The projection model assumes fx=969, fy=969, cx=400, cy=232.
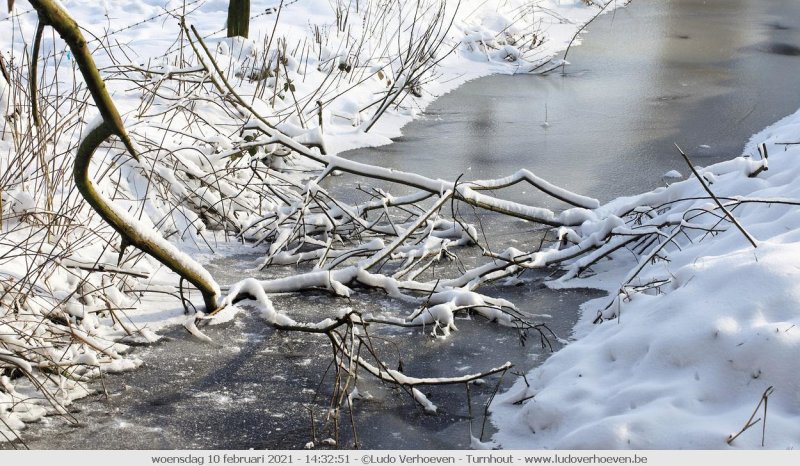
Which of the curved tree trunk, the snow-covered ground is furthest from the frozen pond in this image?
the curved tree trunk

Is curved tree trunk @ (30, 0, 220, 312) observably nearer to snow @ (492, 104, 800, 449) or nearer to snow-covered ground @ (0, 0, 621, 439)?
snow-covered ground @ (0, 0, 621, 439)

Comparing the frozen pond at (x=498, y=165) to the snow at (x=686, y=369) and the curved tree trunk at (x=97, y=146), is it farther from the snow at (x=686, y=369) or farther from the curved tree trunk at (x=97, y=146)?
the curved tree trunk at (x=97, y=146)

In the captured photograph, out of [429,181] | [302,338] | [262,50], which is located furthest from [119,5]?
[302,338]

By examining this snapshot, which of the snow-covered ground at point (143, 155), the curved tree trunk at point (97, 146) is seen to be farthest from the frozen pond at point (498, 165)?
the curved tree trunk at point (97, 146)

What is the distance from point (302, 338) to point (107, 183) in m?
1.94

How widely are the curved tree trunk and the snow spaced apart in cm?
164

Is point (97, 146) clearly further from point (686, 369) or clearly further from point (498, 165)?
point (498, 165)

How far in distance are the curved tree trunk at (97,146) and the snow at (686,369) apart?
1.64 metres

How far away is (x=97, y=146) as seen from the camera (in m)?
4.03

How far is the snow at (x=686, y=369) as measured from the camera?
3363 mm

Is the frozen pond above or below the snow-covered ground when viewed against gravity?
below

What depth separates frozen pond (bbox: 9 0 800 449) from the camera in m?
4.17

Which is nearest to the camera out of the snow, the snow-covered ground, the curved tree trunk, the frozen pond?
the snow

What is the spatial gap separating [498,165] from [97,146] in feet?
16.9
